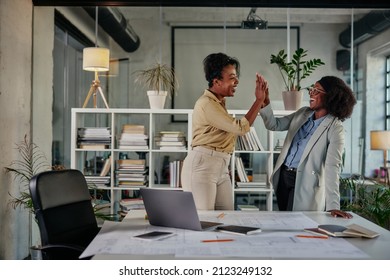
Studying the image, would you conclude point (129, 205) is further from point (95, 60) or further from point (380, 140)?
point (380, 140)

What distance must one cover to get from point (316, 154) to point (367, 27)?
3.06 metres

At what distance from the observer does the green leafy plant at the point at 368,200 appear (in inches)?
181

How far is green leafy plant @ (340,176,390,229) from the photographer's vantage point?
181 inches

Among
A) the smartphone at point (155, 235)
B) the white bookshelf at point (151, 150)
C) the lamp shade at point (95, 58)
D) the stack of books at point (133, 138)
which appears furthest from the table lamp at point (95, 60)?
the smartphone at point (155, 235)

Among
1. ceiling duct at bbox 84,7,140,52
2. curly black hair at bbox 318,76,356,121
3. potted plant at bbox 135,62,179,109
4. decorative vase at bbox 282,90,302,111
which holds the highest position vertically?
ceiling duct at bbox 84,7,140,52

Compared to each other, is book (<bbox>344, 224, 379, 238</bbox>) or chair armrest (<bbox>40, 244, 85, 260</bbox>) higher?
book (<bbox>344, 224, 379, 238</bbox>)

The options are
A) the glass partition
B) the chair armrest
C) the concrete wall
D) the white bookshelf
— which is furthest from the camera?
the glass partition

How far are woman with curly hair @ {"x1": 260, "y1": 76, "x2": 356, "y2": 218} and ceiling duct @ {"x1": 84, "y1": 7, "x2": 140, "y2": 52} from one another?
271 cm

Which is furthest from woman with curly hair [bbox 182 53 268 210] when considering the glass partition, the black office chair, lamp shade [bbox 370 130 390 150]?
lamp shade [bbox 370 130 390 150]

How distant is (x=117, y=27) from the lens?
18.0 feet

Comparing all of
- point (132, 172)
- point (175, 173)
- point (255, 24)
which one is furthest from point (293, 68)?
point (132, 172)

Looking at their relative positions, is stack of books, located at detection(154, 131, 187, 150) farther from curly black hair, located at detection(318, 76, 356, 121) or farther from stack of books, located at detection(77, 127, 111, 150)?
curly black hair, located at detection(318, 76, 356, 121)
